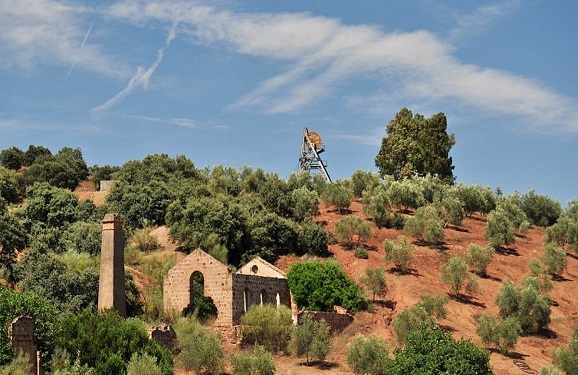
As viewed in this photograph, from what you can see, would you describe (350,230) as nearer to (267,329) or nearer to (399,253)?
(399,253)

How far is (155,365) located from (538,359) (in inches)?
694

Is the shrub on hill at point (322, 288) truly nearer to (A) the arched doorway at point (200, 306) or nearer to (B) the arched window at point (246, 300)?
(B) the arched window at point (246, 300)

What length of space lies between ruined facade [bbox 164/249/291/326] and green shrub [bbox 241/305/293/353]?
1476mm

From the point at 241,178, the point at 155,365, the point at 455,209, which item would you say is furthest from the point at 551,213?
the point at 155,365

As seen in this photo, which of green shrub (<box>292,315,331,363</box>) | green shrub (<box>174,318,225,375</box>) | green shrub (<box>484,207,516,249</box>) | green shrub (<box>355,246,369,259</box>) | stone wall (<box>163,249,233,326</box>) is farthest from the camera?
green shrub (<box>484,207,516,249</box>)

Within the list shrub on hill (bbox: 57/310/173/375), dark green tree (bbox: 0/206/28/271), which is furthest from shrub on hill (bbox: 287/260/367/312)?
dark green tree (bbox: 0/206/28/271)

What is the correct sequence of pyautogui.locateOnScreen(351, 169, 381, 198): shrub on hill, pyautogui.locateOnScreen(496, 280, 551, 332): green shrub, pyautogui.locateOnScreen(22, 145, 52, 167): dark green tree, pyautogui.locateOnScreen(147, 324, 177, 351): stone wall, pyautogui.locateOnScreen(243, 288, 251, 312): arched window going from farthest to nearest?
pyautogui.locateOnScreen(22, 145, 52, 167): dark green tree
pyautogui.locateOnScreen(351, 169, 381, 198): shrub on hill
pyautogui.locateOnScreen(496, 280, 551, 332): green shrub
pyautogui.locateOnScreen(243, 288, 251, 312): arched window
pyautogui.locateOnScreen(147, 324, 177, 351): stone wall

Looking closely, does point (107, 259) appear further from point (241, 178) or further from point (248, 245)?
point (241, 178)

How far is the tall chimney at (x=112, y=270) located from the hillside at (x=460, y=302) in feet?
24.5

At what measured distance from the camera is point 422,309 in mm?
38344

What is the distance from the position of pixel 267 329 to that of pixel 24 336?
1098 cm

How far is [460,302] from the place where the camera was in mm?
43844

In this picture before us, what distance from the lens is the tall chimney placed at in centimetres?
3600

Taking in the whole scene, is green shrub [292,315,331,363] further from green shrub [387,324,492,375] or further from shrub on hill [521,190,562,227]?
shrub on hill [521,190,562,227]
